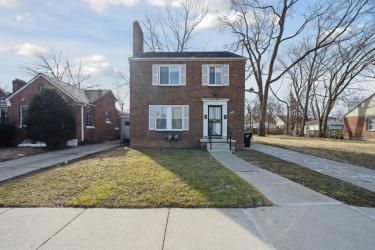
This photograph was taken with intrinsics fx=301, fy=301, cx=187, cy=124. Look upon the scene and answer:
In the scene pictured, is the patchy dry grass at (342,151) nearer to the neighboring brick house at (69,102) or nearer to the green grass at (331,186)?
the green grass at (331,186)

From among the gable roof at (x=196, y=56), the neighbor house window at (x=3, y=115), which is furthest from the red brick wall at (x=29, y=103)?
the gable roof at (x=196, y=56)

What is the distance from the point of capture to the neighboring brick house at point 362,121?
116 ft

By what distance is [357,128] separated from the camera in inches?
1505

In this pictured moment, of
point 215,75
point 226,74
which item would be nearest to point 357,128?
point 226,74

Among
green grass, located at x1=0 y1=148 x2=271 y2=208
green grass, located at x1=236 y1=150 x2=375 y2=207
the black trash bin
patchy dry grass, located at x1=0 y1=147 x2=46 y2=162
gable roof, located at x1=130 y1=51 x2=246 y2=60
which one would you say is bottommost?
patchy dry grass, located at x1=0 y1=147 x2=46 y2=162

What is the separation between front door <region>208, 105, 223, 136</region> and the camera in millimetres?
18469

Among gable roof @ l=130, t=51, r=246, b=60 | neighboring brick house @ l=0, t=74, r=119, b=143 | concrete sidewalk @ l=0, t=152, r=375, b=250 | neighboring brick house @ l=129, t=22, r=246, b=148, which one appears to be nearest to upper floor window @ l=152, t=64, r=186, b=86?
neighboring brick house @ l=129, t=22, r=246, b=148

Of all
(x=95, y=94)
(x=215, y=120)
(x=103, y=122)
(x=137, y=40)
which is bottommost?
(x=103, y=122)

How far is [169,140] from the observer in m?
18.4

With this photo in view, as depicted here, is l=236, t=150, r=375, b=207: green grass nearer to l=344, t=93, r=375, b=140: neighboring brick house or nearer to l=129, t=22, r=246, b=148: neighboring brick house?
l=129, t=22, r=246, b=148: neighboring brick house

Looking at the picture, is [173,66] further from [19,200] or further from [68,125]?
[19,200]

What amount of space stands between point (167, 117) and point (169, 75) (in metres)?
2.60

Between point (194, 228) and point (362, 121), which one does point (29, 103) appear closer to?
point (194, 228)

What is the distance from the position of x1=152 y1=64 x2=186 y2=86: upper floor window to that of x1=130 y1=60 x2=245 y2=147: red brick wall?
0.25 m
